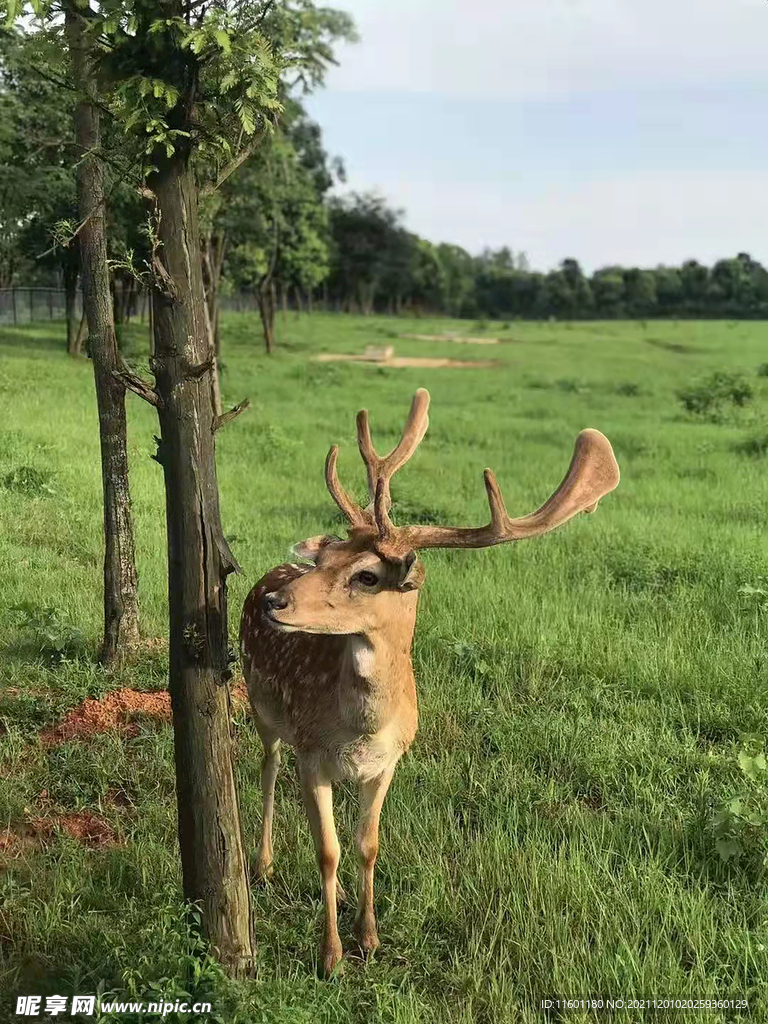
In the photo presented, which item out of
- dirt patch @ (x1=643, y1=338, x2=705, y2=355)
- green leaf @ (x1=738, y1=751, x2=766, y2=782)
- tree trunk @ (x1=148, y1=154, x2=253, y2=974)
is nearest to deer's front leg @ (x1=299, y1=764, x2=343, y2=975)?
tree trunk @ (x1=148, y1=154, x2=253, y2=974)

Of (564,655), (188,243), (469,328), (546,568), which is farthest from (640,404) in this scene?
(469,328)

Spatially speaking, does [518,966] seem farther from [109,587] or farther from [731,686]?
[109,587]

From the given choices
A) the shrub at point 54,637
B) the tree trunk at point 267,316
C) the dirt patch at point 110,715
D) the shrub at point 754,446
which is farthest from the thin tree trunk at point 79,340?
the dirt patch at point 110,715

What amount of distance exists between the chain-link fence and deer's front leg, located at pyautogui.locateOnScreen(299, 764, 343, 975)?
31.5 metres

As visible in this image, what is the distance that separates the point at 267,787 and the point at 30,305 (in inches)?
1391

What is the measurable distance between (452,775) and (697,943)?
4.12 ft

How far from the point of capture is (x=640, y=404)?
19.0m

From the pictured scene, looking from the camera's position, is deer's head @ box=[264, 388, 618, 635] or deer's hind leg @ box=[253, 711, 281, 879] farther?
deer's hind leg @ box=[253, 711, 281, 879]

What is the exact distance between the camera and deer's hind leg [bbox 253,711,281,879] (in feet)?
11.2

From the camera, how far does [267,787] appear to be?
352 centimetres

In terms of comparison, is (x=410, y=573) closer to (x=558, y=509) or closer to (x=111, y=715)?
(x=558, y=509)

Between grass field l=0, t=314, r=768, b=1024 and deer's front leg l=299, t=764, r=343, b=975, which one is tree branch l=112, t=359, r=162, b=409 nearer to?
deer's front leg l=299, t=764, r=343, b=975

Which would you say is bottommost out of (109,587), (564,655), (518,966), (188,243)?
(518,966)

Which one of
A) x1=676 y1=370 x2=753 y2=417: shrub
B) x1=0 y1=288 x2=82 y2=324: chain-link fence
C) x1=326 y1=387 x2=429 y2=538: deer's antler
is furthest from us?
x1=0 y1=288 x2=82 y2=324: chain-link fence
